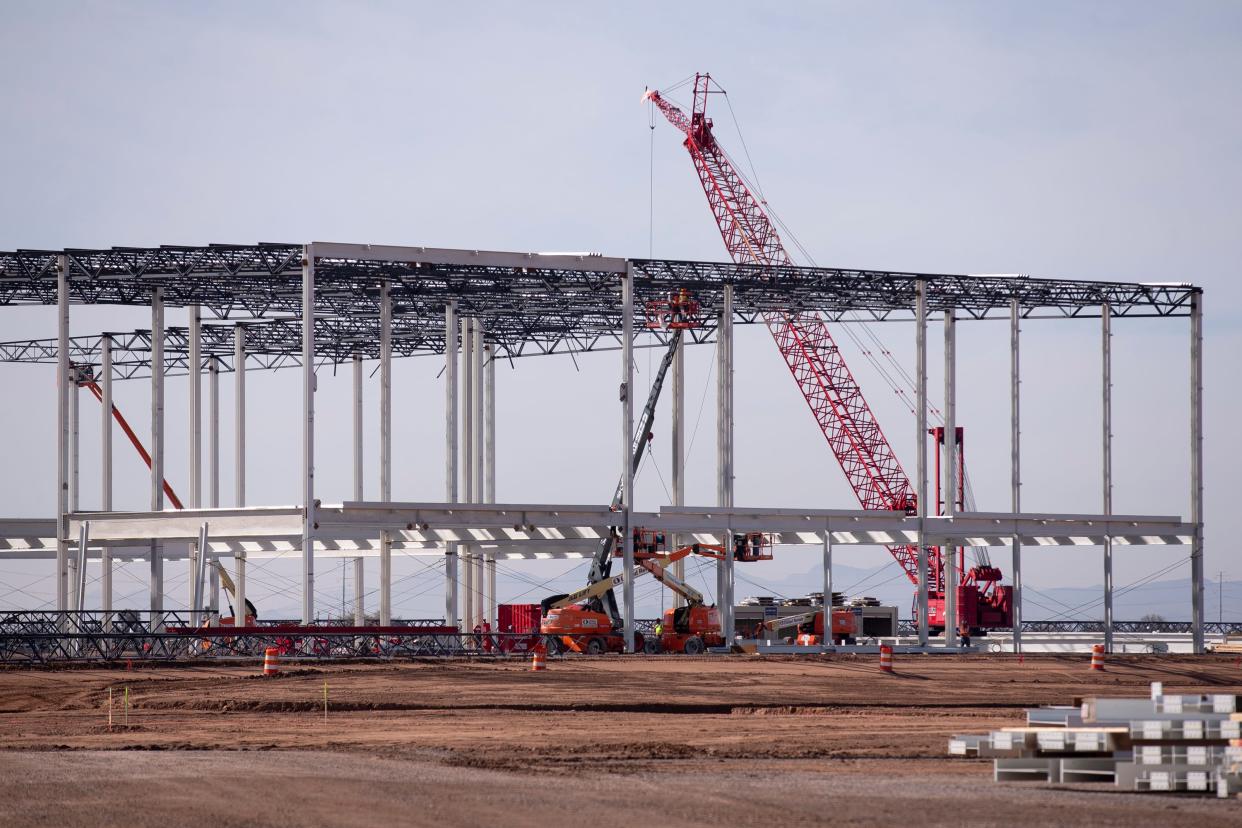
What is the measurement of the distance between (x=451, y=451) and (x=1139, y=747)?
41.5 meters

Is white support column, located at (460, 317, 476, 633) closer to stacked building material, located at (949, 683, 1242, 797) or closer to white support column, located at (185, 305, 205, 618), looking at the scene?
white support column, located at (185, 305, 205, 618)

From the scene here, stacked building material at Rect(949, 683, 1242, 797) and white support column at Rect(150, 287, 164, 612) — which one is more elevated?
white support column at Rect(150, 287, 164, 612)

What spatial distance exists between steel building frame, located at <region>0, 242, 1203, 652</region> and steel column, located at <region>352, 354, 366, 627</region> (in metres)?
0.12

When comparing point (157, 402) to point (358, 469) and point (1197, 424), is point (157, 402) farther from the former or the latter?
point (1197, 424)

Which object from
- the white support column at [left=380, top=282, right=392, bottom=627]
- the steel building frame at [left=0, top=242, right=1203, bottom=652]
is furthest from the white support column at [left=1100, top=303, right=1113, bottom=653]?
the white support column at [left=380, top=282, right=392, bottom=627]

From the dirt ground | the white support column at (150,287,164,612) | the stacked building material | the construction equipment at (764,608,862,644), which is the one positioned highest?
the white support column at (150,287,164,612)

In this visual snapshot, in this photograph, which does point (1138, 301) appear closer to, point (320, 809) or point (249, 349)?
point (249, 349)

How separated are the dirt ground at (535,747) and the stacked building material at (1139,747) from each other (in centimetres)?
38

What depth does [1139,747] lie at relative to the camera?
63.2ft

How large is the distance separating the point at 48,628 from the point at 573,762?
3800cm

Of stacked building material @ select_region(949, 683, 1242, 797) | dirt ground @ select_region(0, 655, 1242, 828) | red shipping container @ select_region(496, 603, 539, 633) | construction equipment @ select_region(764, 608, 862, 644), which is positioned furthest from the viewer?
construction equipment @ select_region(764, 608, 862, 644)

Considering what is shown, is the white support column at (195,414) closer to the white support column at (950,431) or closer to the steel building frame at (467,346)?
the steel building frame at (467,346)

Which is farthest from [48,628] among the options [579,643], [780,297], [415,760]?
[415,760]

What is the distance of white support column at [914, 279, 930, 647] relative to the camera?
60219 mm
